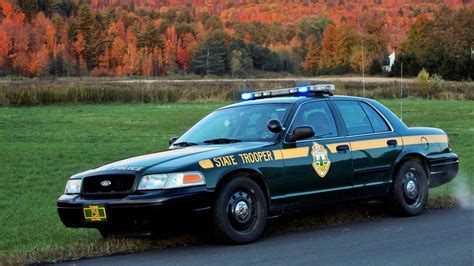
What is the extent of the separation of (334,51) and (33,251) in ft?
424

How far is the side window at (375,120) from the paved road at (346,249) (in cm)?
127

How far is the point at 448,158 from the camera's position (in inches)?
414

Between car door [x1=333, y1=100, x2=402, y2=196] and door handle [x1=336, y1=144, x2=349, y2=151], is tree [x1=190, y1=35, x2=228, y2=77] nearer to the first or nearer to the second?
car door [x1=333, y1=100, x2=402, y2=196]

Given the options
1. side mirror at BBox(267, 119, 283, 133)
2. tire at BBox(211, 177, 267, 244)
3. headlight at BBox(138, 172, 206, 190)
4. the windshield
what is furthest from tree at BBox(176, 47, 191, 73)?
headlight at BBox(138, 172, 206, 190)

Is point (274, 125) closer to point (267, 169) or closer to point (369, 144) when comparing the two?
point (267, 169)

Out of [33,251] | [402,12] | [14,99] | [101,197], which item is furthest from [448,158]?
[402,12]

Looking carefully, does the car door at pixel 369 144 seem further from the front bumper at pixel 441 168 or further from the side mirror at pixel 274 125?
the side mirror at pixel 274 125

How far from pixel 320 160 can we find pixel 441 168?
225 centimetres

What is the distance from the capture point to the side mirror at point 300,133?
871cm

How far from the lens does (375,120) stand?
1001 centimetres

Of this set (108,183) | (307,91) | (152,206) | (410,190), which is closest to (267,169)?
(152,206)

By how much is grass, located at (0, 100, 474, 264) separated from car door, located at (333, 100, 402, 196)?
24.3 inches

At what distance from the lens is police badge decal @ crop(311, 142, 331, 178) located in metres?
8.87

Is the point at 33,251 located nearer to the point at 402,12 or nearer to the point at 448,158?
the point at 448,158
